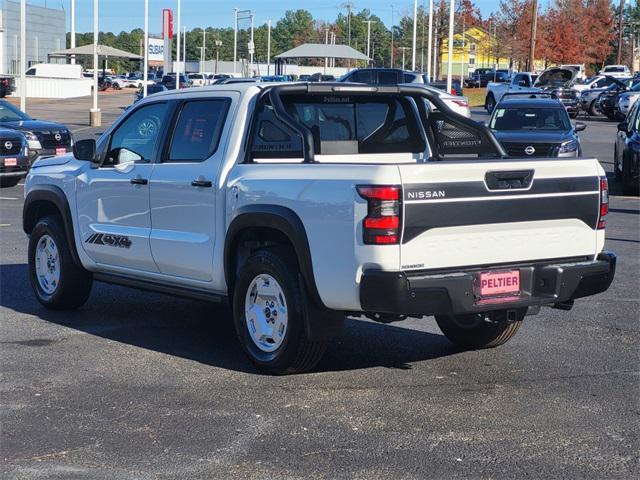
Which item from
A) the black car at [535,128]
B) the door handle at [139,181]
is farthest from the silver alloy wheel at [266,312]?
the black car at [535,128]

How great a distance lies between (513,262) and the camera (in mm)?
6914

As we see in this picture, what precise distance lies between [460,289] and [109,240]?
3.33 metres

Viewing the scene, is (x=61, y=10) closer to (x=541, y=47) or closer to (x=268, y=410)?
(x=541, y=47)

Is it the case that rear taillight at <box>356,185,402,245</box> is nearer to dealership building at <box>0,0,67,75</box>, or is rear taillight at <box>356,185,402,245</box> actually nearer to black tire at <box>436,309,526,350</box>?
black tire at <box>436,309,526,350</box>

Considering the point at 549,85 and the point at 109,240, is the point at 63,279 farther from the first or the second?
the point at 549,85

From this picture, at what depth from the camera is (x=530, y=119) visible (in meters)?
22.8

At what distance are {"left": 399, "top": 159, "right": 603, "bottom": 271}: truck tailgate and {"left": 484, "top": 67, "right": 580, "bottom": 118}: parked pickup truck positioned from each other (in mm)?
40878

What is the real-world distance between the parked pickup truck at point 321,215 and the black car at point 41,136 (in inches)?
531

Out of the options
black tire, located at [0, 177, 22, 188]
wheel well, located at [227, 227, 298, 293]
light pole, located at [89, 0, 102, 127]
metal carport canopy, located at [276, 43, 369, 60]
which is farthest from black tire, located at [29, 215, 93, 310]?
metal carport canopy, located at [276, 43, 369, 60]

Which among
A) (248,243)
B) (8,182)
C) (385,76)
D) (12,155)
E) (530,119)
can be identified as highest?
(385,76)

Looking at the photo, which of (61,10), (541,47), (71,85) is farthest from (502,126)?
(61,10)

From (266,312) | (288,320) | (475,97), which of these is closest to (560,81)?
(475,97)

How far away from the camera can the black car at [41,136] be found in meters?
22.3

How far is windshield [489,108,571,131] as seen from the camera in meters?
22.7
